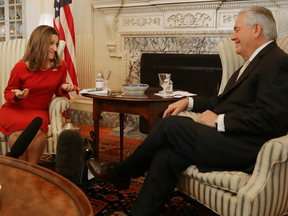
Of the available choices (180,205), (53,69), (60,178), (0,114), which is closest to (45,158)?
(0,114)

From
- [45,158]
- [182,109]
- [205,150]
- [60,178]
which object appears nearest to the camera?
[60,178]

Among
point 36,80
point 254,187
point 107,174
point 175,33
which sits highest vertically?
point 175,33

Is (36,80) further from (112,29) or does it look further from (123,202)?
(112,29)

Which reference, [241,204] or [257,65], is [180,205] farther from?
[257,65]

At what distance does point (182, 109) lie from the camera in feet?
5.80

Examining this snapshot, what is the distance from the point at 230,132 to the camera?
1.42 metres

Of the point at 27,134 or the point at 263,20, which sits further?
the point at 263,20

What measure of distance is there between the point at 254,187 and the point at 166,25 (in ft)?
8.59

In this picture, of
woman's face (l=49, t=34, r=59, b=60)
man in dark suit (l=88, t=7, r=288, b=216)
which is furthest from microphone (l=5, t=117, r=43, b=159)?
woman's face (l=49, t=34, r=59, b=60)

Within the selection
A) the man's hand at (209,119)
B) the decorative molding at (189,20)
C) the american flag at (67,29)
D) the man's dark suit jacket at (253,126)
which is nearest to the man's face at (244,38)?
the man's dark suit jacket at (253,126)

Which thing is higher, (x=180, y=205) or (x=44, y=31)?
(x=44, y=31)

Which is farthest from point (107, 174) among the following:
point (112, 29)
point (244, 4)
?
point (112, 29)

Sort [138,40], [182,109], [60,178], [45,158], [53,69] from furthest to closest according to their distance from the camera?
[138,40], [45,158], [53,69], [182,109], [60,178]

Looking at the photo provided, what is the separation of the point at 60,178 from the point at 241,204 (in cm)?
74
